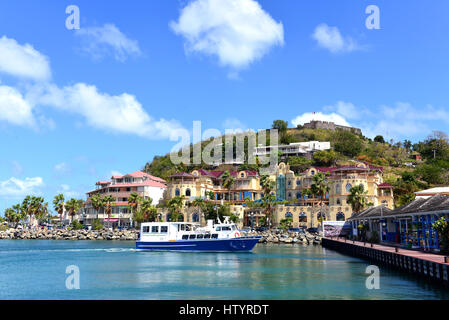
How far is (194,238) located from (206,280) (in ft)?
76.0

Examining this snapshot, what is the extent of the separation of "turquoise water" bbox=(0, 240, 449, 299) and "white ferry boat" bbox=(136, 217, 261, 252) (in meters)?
7.08

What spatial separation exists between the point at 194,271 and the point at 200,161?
10579 centimetres

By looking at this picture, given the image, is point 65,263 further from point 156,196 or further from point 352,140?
point 352,140

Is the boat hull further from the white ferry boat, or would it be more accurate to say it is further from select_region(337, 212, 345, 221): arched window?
select_region(337, 212, 345, 221): arched window

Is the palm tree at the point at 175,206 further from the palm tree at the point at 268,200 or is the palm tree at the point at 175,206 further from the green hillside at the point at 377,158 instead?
the green hillside at the point at 377,158

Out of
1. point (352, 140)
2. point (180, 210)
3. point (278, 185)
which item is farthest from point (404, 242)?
point (352, 140)

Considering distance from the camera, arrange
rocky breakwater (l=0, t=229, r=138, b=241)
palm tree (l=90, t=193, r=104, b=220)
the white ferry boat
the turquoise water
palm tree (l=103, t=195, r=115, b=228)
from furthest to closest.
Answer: palm tree (l=103, t=195, r=115, b=228) → palm tree (l=90, t=193, r=104, b=220) → rocky breakwater (l=0, t=229, r=138, b=241) → the white ferry boat → the turquoise water

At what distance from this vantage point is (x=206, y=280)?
30859 mm

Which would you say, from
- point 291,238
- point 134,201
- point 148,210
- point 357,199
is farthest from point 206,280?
point 134,201

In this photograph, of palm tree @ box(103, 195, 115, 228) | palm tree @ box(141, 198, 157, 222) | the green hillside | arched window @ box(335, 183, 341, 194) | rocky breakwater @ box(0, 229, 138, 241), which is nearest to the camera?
arched window @ box(335, 183, 341, 194)

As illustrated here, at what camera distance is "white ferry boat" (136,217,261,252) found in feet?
172

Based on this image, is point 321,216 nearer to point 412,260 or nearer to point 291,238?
point 291,238

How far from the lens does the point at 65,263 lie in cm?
4203

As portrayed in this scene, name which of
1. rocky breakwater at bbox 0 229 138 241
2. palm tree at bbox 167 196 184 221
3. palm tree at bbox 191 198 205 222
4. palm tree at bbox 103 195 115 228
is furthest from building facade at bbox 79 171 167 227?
palm tree at bbox 191 198 205 222
